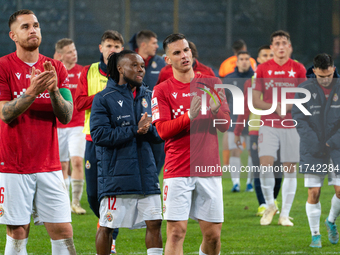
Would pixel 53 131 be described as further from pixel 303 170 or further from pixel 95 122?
pixel 303 170

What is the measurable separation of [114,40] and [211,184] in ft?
6.91

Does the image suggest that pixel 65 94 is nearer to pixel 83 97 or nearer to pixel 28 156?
pixel 28 156

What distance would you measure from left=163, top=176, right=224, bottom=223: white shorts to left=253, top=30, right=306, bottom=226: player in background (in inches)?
106

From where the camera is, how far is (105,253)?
13.0 feet

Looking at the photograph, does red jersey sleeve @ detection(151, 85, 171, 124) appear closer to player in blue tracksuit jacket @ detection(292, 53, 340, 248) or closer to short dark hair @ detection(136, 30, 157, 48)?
player in blue tracksuit jacket @ detection(292, 53, 340, 248)

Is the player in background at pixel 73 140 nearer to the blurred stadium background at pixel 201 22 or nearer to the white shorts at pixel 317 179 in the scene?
the white shorts at pixel 317 179

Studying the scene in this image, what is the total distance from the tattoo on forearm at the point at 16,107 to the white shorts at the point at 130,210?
93cm

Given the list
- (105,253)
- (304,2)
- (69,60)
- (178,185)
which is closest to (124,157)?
(178,185)

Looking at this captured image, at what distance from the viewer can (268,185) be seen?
650 cm

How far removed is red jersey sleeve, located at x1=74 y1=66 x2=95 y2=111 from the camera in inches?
196

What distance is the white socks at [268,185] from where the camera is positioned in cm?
650

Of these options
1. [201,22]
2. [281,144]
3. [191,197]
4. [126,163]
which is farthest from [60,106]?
[201,22]

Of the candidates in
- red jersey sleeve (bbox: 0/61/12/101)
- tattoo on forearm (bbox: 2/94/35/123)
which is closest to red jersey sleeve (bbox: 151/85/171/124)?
tattoo on forearm (bbox: 2/94/35/123)

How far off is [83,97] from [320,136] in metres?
2.41
